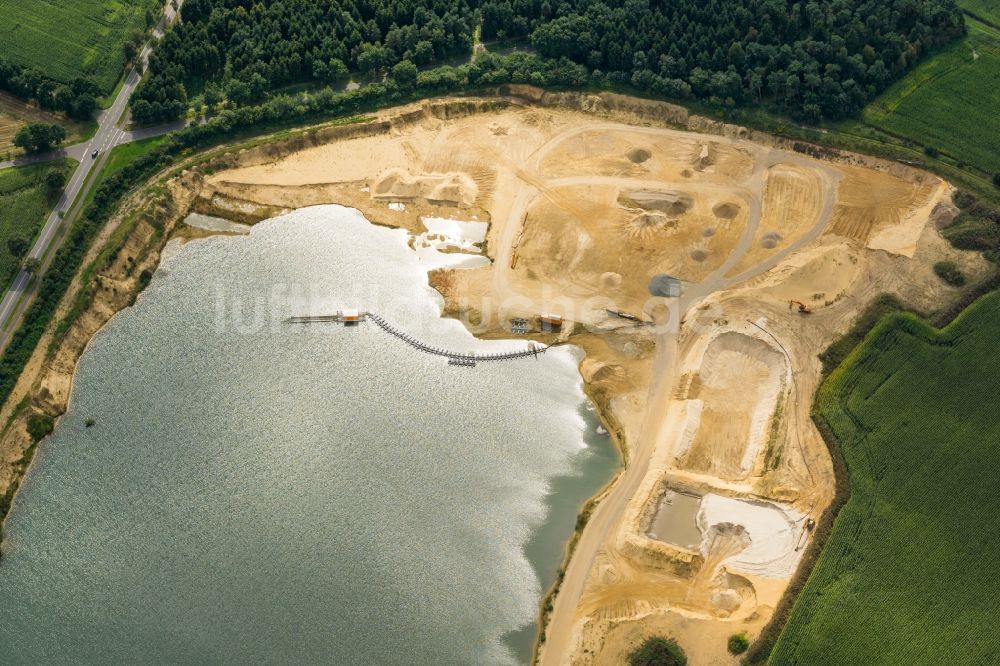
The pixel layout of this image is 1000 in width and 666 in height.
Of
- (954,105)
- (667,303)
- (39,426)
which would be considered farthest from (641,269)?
(39,426)

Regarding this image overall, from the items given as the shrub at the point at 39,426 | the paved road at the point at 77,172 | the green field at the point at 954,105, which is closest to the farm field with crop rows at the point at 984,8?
the green field at the point at 954,105

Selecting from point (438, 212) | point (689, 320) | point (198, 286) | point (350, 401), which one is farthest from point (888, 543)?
point (198, 286)

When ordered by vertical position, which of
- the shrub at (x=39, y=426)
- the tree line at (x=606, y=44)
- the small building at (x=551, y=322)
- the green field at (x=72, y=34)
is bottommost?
the shrub at (x=39, y=426)

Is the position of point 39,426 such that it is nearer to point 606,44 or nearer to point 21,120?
point 21,120

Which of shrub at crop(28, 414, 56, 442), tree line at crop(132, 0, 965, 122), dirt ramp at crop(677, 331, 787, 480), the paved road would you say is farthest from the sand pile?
the paved road

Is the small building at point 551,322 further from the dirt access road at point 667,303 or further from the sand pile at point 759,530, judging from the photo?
the sand pile at point 759,530

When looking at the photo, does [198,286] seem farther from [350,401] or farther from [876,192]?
[876,192]
